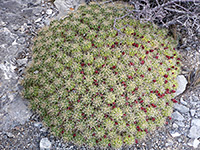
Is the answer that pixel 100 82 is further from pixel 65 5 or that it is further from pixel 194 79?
pixel 65 5

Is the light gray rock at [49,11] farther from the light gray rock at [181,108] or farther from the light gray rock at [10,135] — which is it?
the light gray rock at [181,108]

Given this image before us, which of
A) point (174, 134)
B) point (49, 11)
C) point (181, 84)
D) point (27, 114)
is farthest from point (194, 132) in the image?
point (49, 11)

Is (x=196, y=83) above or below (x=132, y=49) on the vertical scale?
below

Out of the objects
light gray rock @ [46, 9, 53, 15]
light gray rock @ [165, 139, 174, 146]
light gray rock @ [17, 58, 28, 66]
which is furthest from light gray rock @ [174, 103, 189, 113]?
light gray rock @ [46, 9, 53, 15]

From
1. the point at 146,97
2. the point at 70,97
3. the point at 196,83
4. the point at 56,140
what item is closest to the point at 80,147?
the point at 56,140

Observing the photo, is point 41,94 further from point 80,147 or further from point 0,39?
point 0,39

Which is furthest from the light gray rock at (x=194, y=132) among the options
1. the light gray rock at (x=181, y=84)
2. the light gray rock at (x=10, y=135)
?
the light gray rock at (x=10, y=135)

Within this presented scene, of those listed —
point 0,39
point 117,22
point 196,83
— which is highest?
point 117,22

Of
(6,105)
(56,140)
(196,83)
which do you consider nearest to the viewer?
(56,140)
